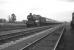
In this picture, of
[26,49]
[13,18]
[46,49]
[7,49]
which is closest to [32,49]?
[26,49]

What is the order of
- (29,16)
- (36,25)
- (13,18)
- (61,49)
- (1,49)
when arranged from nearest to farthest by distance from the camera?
1. (61,49)
2. (1,49)
3. (29,16)
4. (36,25)
5. (13,18)

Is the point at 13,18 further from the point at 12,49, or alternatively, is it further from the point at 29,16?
the point at 12,49

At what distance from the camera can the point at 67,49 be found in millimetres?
9141

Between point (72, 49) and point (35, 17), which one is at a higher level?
point (35, 17)

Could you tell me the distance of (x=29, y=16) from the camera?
3975cm

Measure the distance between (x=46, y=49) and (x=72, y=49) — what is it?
6.08 feet

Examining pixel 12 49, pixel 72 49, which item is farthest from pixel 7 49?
pixel 72 49

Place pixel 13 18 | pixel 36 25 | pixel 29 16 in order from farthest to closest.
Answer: pixel 13 18, pixel 36 25, pixel 29 16

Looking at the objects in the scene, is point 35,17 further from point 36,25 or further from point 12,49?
point 12,49

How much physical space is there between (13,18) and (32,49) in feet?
229

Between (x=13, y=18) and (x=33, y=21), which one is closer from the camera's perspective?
(x=33, y=21)

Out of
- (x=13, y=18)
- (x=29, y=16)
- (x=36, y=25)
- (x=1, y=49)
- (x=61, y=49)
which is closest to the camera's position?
(x=61, y=49)

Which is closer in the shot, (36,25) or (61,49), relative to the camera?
(61,49)

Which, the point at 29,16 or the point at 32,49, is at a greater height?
the point at 29,16
